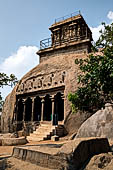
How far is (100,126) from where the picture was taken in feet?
35.4

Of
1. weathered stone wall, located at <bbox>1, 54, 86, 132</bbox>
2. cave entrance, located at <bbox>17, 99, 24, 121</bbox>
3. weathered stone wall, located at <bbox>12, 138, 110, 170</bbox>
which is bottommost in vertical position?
weathered stone wall, located at <bbox>12, 138, 110, 170</bbox>

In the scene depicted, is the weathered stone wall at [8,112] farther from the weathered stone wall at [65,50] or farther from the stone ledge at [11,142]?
the weathered stone wall at [65,50]

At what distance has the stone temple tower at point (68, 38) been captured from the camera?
2436 cm

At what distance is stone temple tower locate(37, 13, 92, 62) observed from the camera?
24.4m

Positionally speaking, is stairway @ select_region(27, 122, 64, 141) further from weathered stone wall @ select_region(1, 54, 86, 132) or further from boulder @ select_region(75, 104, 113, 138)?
boulder @ select_region(75, 104, 113, 138)

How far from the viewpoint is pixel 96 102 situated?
7.48m

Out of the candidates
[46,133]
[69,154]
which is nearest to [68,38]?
[46,133]

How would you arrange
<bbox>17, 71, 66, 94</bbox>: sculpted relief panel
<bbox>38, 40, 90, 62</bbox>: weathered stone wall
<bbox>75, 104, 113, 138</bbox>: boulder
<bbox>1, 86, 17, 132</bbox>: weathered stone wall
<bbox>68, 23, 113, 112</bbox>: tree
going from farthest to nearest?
<bbox>38, 40, 90, 62</bbox>: weathered stone wall → <bbox>1, 86, 17, 132</bbox>: weathered stone wall → <bbox>17, 71, 66, 94</bbox>: sculpted relief panel → <bbox>75, 104, 113, 138</bbox>: boulder → <bbox>68, 23, 113, 112</bbox>: tree

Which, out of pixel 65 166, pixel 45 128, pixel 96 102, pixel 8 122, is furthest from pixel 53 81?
pixel 65 166

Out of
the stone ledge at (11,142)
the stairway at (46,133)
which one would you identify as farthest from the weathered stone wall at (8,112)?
the stone ledge at (11,142)

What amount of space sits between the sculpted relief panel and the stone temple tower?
7518 millimetres

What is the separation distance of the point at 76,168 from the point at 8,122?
16491 mm

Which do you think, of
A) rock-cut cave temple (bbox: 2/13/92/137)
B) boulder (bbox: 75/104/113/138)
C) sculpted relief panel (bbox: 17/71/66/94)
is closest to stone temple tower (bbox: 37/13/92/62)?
rock-cut cave temple (bbox: 2/13/92/137)

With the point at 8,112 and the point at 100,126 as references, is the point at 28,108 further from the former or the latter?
the point at 100,126
